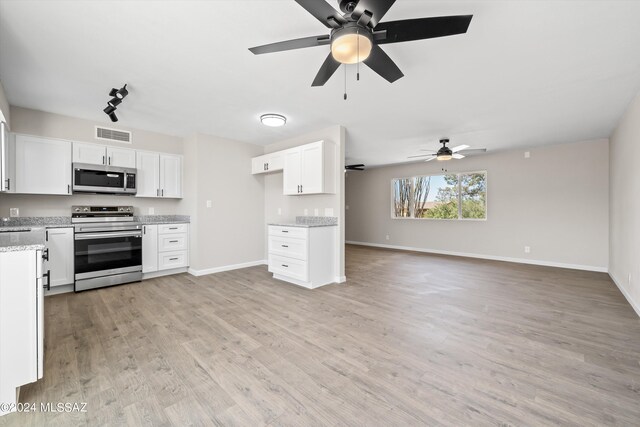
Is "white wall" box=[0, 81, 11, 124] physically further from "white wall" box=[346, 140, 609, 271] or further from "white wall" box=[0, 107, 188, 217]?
"white wall" box=[346, 140, 609, 271]

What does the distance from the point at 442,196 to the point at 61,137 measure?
25.3 ft

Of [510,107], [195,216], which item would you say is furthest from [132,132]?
[510,107]

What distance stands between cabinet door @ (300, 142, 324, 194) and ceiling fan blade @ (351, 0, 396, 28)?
2.58 m

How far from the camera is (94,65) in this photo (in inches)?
99.7

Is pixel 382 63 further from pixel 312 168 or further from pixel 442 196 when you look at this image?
pixel 442 196

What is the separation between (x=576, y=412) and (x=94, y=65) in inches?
176

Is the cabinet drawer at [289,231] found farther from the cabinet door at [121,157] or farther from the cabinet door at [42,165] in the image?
the cabinet door at [42,165]

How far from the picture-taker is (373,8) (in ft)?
4.89

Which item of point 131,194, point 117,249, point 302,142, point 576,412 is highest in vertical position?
point 302,142

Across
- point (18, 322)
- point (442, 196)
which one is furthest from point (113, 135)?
point (442, 196)

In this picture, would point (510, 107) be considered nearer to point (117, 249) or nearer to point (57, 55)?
point (57, 55)

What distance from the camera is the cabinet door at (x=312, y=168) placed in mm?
4109

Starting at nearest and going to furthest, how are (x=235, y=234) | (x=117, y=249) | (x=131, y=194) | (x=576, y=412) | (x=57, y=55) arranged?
(x=576, y=412)
(x=57, y=55)
(x=117, y=249)
(x=131, y=194)
(x=235, y=234)

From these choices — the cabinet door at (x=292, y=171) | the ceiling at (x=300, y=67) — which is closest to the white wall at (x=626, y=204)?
the ceiling at (x=300, y=67)
